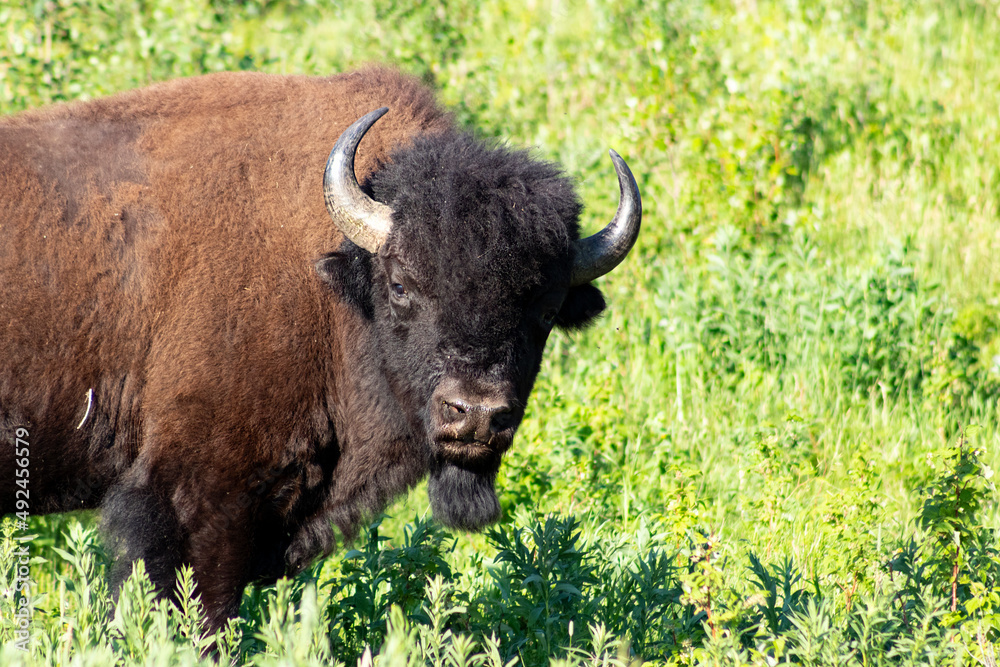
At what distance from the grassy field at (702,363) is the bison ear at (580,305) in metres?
0.99

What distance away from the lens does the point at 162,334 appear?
4.26m

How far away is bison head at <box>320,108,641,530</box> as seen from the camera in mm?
4059

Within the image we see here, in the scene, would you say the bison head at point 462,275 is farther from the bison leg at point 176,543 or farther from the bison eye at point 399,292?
the bison leg at point 176,543

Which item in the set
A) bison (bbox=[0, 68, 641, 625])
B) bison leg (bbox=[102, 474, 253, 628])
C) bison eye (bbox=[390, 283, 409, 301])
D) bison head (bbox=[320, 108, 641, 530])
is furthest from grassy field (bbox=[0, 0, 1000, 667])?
bison eye (bbox=[390, 283, 409, 301])

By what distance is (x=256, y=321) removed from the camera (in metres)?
4.27

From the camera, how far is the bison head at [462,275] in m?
4.06

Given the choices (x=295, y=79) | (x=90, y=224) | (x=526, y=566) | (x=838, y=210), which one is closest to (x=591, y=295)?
(x=526, y=566)

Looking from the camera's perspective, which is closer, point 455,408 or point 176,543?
point 455,408

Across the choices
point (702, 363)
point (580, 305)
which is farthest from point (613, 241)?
point (702, 363)

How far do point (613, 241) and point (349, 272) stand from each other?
1.28m

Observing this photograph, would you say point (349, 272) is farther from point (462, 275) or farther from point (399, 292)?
point (462, 275)

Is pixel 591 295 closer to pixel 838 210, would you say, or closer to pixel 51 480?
pixel 51 480

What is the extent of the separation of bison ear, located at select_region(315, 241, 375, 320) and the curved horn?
0.99m

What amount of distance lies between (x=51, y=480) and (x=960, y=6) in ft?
38.6
